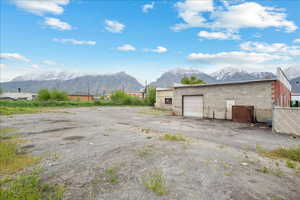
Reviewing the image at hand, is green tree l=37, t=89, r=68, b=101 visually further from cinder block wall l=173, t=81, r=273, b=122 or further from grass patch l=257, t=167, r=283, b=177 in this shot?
grass patch l=257, t=167, r=283, b=177

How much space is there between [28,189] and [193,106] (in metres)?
15.5

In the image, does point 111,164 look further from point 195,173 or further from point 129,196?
point 195,173

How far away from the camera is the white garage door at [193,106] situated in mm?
16047

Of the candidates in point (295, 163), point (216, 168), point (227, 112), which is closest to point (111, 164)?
point (216, 168)

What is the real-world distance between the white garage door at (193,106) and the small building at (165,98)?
8388 mm

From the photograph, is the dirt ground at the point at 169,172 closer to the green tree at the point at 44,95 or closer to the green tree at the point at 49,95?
the green tree at the point at 49,95

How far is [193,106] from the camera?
54.4 ft

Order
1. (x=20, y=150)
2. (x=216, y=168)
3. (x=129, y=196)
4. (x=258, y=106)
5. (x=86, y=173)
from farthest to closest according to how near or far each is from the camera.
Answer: (x=258, y=106) < (x=20, y=150) < (x=216, y=168) < (x=86, y=173) < (x=129, y=196)

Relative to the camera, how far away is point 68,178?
10.9 feet

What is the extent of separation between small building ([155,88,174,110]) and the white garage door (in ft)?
27.5

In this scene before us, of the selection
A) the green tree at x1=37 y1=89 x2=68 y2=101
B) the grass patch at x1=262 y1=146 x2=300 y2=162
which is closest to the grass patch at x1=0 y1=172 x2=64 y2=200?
the grass patch at x1=262 y1=146 x2=300 y2=162

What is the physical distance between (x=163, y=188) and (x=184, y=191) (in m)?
0.40

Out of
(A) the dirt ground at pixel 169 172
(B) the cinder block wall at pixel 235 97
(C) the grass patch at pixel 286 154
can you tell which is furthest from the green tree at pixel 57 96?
(C) the grass patch at pixel 286 154

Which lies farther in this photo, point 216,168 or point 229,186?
point 216,168
